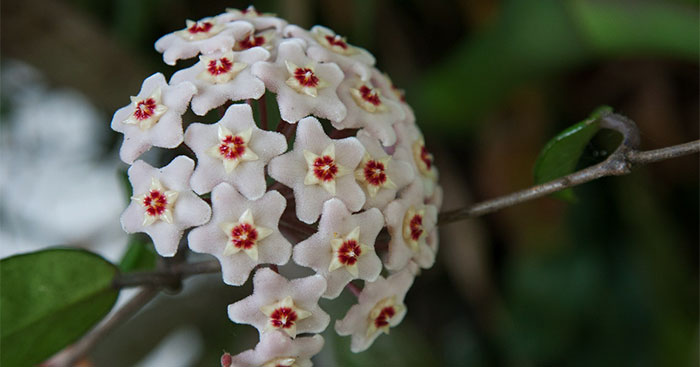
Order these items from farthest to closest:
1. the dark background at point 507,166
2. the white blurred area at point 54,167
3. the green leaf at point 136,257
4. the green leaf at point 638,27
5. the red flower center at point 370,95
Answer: the white blurred area at point 54,167, the dark background at point 507,166, the green leaf at point 638,27, the green leaf at point 136,257, the red flower center at point 370,95

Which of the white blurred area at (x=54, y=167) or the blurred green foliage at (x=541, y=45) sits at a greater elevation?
the blurred green foliage at (x=541, y=45)

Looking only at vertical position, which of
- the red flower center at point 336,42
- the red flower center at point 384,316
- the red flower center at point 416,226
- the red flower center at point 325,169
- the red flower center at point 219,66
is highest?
the red flower center at point 219,66

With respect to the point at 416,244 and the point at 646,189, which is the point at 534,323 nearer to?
the point at 646,189

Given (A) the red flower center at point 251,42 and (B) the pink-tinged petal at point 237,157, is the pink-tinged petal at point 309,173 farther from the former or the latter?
(A) the red flower center at point 251,42

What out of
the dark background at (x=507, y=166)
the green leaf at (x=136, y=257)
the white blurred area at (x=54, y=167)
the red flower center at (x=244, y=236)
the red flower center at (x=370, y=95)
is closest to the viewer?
the red flower center at (x=244, y=236)

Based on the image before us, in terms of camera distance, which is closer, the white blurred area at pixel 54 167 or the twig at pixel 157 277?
the twig at pixel 157 277

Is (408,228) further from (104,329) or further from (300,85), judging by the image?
(104,329)

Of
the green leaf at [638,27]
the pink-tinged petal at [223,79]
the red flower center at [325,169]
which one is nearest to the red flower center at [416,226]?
the red flower center at [325,169]
